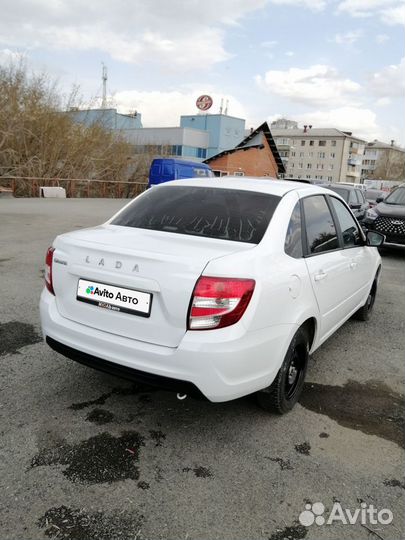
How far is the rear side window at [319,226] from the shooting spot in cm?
354

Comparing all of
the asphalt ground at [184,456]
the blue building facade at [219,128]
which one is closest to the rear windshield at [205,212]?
the asphalt ground at [184,456]

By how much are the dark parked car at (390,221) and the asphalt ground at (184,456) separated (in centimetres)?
666

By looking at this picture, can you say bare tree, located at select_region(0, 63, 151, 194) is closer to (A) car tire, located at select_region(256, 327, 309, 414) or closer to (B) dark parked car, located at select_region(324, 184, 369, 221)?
(B) dark parked car, located at select_region(324, 184, 369, 221)

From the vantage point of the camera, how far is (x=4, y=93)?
20109 millimetres

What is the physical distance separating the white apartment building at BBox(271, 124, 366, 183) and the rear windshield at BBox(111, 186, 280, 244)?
98.3 meters

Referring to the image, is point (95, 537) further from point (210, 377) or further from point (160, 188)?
point (160, 188)

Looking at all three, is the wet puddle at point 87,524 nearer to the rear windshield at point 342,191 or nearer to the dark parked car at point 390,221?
the dark parked car at point 390,221

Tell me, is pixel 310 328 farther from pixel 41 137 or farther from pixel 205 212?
pixel 41 137

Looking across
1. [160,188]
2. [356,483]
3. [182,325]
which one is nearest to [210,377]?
[182,325]

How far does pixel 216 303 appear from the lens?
2.50 metres

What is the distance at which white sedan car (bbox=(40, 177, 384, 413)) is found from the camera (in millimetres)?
2531

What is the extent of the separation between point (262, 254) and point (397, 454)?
1.54 m

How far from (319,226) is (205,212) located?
3.29 ft

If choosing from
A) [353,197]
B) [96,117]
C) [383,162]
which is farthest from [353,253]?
[383,162]
